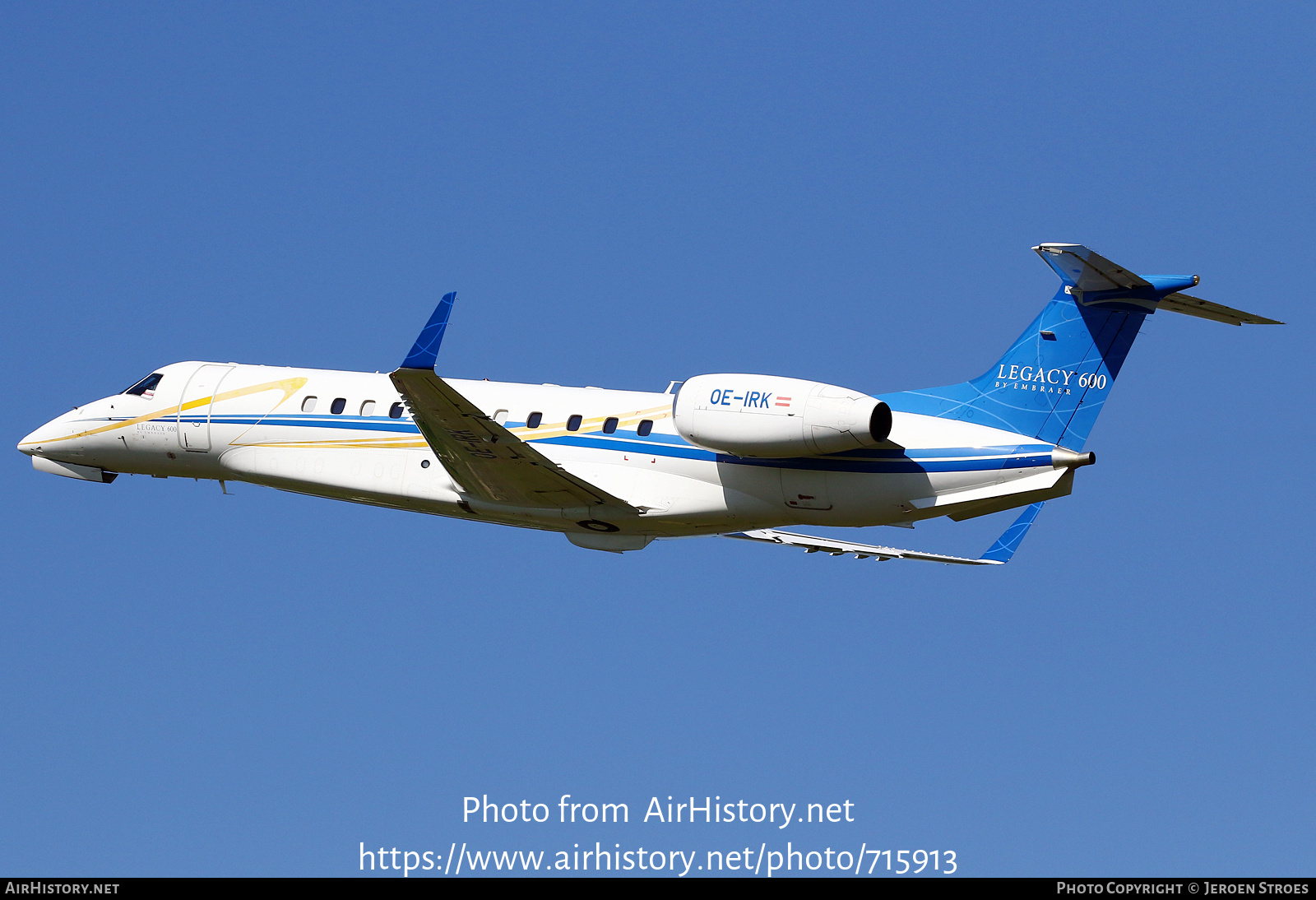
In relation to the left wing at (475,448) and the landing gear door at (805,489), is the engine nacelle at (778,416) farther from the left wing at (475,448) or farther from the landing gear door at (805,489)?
the left wing at (475,448)

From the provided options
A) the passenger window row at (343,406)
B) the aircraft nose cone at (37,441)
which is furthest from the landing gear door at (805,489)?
the aircraft nose cone at (37,441)

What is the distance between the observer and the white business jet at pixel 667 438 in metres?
22.4

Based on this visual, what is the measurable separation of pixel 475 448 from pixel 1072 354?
875cm

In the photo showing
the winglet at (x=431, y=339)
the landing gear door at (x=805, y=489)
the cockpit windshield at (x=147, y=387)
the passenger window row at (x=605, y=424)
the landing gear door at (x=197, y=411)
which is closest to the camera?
the winglet at (x=431, y=339)

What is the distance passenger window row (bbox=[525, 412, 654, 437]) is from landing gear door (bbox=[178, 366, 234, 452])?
6.40 metres

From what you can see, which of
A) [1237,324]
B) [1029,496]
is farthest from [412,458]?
[1237,324]

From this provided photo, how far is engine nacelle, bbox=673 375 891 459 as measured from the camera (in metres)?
22.2

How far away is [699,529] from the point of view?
25.6 m

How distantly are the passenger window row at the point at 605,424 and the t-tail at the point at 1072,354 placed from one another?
4.34 m

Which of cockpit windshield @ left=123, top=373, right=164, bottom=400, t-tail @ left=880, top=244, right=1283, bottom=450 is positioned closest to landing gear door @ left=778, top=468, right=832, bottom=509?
t-tail @ left=880, top=244, right=1283, bottom=450

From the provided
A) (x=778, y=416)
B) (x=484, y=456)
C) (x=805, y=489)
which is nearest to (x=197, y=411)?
(x=484, y=456)

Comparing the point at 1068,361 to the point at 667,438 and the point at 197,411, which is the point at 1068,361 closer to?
the point at 667,438

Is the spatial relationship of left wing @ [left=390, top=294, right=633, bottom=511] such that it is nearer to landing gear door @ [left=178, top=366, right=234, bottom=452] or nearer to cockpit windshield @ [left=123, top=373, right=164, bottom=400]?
landing gear door @ [left=178, top=366, right=234, bottom=452]

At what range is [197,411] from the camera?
1133 inches
